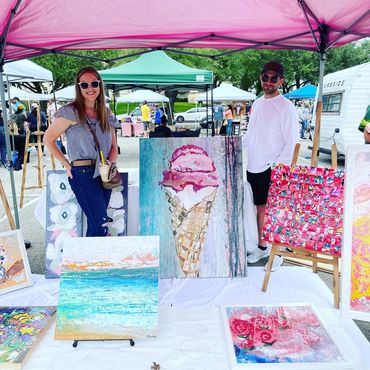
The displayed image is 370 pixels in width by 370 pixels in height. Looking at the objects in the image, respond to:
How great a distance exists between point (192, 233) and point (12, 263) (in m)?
1.31

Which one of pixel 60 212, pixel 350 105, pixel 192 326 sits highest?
pixel 350 105

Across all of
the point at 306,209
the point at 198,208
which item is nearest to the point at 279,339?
the point at 306,209

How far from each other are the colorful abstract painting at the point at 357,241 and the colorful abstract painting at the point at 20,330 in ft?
5.38

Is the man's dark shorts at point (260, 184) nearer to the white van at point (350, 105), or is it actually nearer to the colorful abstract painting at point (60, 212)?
the colorful abstract painting at point (60, 212)

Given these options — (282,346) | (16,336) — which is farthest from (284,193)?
(16,336)

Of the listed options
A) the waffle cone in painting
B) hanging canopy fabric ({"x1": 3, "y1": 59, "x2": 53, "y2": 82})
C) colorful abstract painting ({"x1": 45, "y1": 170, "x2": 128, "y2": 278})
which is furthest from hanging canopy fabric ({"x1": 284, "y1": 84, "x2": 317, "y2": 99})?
colorful abstract painting ({"x1": 45, "y1": 170, "x2": 128, "y2": 278})

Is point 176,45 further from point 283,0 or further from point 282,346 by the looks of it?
point 282,346

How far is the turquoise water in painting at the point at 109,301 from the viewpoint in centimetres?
198

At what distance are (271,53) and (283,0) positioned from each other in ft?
88.0

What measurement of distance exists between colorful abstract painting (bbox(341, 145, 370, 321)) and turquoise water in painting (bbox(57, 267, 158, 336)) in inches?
39.4

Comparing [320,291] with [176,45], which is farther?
[176,45]

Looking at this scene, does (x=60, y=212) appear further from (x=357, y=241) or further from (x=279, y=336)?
(x=357, y=241)

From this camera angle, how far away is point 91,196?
259 cm

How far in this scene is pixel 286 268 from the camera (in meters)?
3.11
